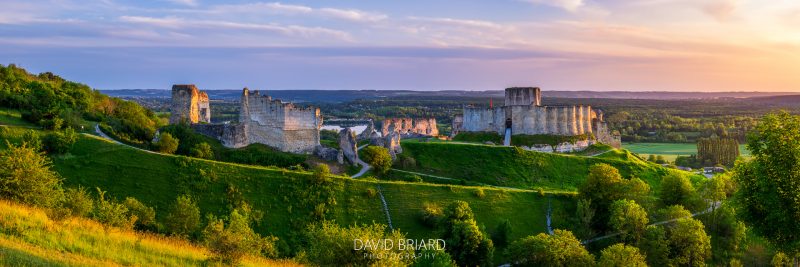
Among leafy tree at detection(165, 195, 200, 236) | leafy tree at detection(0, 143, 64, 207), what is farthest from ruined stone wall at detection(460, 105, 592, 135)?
leafy tree at detection(0, 143, 64, 207)

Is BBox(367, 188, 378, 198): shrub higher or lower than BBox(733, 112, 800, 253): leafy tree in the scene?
lower

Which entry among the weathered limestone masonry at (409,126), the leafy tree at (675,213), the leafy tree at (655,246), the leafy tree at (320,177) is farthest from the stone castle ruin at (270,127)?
the weathered limestone masonry at (409,126)

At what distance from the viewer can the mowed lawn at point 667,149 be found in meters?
108

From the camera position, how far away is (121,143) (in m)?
51.1

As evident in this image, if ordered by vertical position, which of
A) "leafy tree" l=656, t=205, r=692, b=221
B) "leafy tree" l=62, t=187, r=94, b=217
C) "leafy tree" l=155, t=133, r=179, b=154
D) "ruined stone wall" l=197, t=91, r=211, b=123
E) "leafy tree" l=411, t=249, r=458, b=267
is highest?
"ruined stone wall" l=197, t=91, r=211, b=123

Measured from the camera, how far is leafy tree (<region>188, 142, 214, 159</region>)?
50.4m

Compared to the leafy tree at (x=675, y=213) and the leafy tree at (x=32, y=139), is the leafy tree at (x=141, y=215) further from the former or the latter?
the leafy tree at (x=675, y=213)

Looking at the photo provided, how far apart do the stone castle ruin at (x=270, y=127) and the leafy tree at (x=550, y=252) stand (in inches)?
1029

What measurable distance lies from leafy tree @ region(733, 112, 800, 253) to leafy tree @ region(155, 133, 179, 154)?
41.7 meters

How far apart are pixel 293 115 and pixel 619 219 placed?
100 ft

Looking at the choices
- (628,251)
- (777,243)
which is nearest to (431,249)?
(628,251)

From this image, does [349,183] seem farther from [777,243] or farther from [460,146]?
[777,243]

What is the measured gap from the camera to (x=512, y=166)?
63.9 m

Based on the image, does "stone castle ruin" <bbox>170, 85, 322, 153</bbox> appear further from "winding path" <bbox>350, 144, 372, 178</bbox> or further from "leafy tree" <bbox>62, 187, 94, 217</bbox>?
"leafy tree" <bbox>62, 187, 94, 217</bbox>
